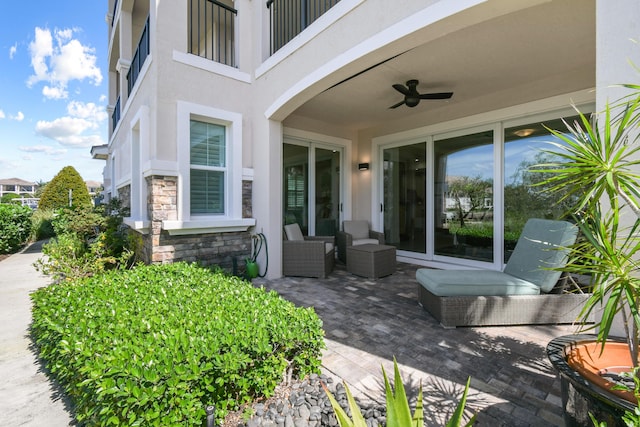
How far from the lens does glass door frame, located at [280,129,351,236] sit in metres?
6.50

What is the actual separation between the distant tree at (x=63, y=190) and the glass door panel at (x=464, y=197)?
15534 mm

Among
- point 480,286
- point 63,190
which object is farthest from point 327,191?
point 63,190

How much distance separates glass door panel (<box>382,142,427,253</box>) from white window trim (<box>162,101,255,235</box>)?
3687 millimetres

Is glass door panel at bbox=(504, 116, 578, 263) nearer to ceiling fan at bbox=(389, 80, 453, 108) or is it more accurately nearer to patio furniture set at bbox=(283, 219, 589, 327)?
ceiling fan at bbox=(389, 80, 453, 108)

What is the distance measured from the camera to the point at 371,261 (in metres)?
5.03

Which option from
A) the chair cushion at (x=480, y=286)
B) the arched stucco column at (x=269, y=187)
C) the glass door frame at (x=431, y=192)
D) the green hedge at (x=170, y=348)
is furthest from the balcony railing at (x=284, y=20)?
the chair cushion at (x=480, y=286)

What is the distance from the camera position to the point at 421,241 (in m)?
6.52

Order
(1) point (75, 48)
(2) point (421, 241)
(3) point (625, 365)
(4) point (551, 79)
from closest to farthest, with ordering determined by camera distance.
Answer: (3) point (625, 365) < (4) point (551, 79) < (2) point (421, 241) < (1) point (75, 48)

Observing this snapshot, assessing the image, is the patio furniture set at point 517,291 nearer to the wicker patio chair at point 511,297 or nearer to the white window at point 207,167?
the wicker patio chair at point 511,297

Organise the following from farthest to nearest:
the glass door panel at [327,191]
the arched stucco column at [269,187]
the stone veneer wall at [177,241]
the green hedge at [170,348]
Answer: the glass door panel at [327,191] → the arched stucco column at [269,187] → the stone veneer wall at [177,241] → the green hedge at [170,348]

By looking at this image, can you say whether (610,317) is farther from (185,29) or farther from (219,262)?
(185,29)

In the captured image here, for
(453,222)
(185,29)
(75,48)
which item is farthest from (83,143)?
(453,222)

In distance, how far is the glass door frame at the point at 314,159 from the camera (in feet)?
21.3

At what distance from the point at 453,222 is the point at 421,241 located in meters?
0.85
